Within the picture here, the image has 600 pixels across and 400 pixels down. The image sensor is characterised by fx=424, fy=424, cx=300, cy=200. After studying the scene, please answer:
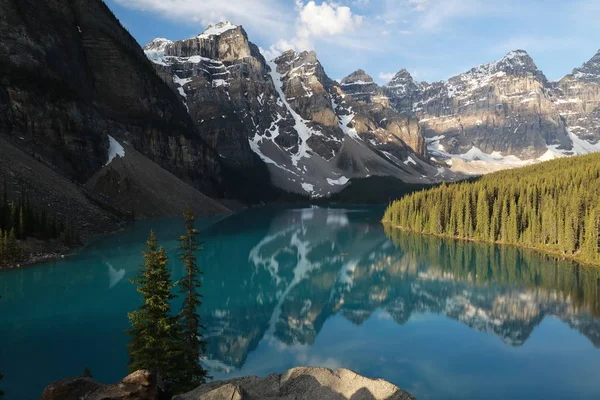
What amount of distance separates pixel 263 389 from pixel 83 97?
134 meters

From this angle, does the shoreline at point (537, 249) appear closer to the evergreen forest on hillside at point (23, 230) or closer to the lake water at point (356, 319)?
the lake water at point (356, 319)

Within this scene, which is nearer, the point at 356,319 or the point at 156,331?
the point at 156,331

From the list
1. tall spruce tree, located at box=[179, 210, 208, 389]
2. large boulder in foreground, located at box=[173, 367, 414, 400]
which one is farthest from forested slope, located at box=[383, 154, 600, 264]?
large boulder in foreground, located at box=[173, 367, 414, 400]

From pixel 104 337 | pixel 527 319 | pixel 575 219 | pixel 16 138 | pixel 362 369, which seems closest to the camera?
pixel 362 369

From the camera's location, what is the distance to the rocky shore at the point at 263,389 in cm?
1002

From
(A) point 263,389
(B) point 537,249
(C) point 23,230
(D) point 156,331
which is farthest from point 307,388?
(B) point 537,249

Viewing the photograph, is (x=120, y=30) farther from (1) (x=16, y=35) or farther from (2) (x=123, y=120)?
(1) (x=16, y=35)

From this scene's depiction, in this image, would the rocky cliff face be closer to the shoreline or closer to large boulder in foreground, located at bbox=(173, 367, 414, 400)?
the shoreline

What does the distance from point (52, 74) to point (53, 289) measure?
9594 centimetres

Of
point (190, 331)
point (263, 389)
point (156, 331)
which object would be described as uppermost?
point (263, 389)

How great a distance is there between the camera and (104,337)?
2923 centimetres

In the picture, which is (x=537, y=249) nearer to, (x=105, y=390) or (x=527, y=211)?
(x=527, y=211)

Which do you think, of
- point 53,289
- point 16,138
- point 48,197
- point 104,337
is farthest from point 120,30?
point 104,337

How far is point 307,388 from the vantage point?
1071 cm
